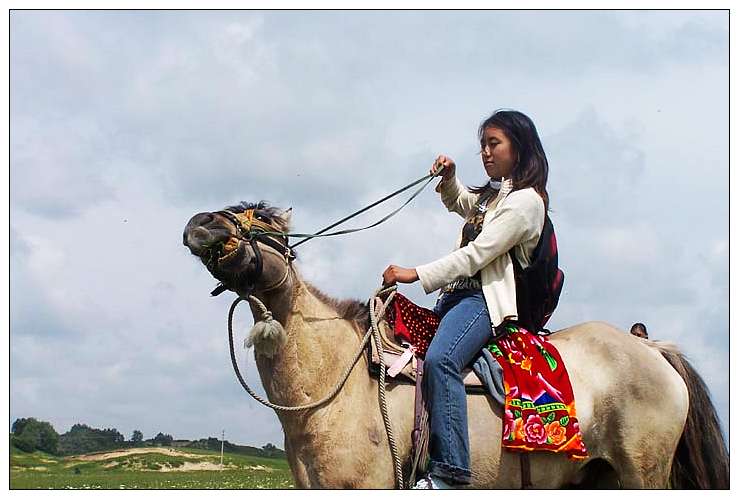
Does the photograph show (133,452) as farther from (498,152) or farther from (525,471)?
(498,152)

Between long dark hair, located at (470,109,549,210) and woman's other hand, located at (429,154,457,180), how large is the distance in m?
0.53

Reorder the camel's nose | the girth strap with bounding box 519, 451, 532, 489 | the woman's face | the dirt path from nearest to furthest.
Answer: the camel's nose → the girth strap with bounding box 519, 451, 532, 489 → the woman's face → the dirt path

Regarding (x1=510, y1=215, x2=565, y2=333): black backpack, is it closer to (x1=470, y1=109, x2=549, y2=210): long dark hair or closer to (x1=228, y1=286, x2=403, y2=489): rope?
(x1=470, y1=109, x2=549, y2=210): long dark hair

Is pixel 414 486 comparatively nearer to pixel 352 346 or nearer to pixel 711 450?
pixel 352 346

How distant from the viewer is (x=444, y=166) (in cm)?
711

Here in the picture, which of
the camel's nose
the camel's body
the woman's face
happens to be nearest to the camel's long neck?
the camel's body

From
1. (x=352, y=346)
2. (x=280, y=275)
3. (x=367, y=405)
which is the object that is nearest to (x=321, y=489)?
(x=367, y=405)

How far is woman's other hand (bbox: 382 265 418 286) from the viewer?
6.13m

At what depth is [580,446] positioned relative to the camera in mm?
6242

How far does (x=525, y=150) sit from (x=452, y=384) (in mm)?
1884

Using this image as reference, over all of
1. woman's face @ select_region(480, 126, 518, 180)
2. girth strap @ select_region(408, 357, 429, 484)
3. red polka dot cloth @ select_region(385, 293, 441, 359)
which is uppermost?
woman's face @ select_region(480, 126, 518, 180)

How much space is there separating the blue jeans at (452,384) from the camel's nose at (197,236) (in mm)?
1709

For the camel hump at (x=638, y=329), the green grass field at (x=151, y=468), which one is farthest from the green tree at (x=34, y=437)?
the camel hump at (x=638, y=329)

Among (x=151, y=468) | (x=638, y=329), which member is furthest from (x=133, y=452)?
(x=638, y=329)
